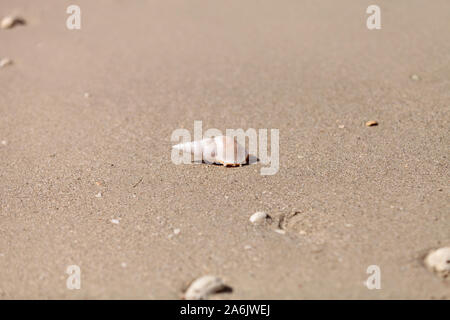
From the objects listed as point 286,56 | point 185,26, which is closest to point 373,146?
point 286,56

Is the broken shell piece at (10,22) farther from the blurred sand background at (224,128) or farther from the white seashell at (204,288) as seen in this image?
the white seashell at (204,288)

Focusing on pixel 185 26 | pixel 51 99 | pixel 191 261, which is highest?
pixel 185 26

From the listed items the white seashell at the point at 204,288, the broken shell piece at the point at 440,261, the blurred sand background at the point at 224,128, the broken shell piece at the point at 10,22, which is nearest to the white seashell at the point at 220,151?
the blurred sand background at the point at 224,128

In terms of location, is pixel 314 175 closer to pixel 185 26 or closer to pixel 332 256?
pixel 332 256

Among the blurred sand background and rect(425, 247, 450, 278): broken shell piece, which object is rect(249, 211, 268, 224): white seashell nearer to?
the blurred sand background

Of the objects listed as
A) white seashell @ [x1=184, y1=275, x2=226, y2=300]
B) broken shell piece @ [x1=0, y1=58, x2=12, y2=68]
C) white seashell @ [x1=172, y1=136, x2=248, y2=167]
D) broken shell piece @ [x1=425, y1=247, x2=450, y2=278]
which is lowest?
white seashell @ [x1=184, y1=275, x2=226, y2=300]

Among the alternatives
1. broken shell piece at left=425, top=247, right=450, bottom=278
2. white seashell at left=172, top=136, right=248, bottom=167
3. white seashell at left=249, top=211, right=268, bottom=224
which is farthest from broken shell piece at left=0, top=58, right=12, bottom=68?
broken shell piece at left=425, top=247, right=450, bottom=278
